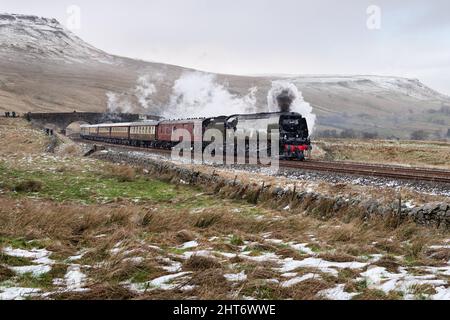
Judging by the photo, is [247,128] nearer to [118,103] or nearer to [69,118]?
[69,118]

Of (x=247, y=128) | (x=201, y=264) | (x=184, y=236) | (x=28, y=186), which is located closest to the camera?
(x=201, y=264)

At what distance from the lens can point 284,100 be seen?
4925cm

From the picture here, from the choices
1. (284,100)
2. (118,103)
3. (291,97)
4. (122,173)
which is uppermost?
(118,103)

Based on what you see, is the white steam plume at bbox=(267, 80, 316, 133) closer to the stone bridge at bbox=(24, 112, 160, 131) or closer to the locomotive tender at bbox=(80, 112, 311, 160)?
the locomotive tender at bbox=(80, 112, 311, 160)

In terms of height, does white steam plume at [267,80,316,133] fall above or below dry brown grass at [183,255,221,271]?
above

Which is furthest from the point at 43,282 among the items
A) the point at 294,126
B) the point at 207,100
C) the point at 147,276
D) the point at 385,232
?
the point at 207,100

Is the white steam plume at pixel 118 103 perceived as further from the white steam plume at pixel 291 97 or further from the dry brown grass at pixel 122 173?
the dry brown grass at pixel 122 173

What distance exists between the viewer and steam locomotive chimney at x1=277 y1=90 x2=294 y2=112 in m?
48.9

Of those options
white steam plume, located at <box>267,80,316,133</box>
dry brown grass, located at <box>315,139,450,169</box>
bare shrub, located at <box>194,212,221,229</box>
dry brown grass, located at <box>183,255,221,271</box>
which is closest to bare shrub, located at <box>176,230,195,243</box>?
bare shrub, located at <box>194,212,221,229</box>

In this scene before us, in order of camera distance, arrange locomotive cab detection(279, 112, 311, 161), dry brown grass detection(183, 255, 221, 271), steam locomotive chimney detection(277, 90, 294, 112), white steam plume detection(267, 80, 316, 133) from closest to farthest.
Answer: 1. dry brown grass detection(183, 255, 221, 271)
2. locomotive cab detection(279, 112, 311, 161)
3. steam locomotive chimney detection(277, 90, 294, 112)
4. white steam plume detection(267, 80, 316, 133)

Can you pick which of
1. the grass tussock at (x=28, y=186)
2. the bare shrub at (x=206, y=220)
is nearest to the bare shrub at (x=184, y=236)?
the bare shrub at (x=206, y=220)

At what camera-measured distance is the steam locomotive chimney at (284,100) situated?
161 feet

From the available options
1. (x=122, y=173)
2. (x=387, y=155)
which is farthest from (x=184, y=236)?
(x=387, y=155)

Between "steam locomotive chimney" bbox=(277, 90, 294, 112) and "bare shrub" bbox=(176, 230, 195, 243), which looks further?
"steam locomotive chimney" bbox=(277, 90, 294, 112)
